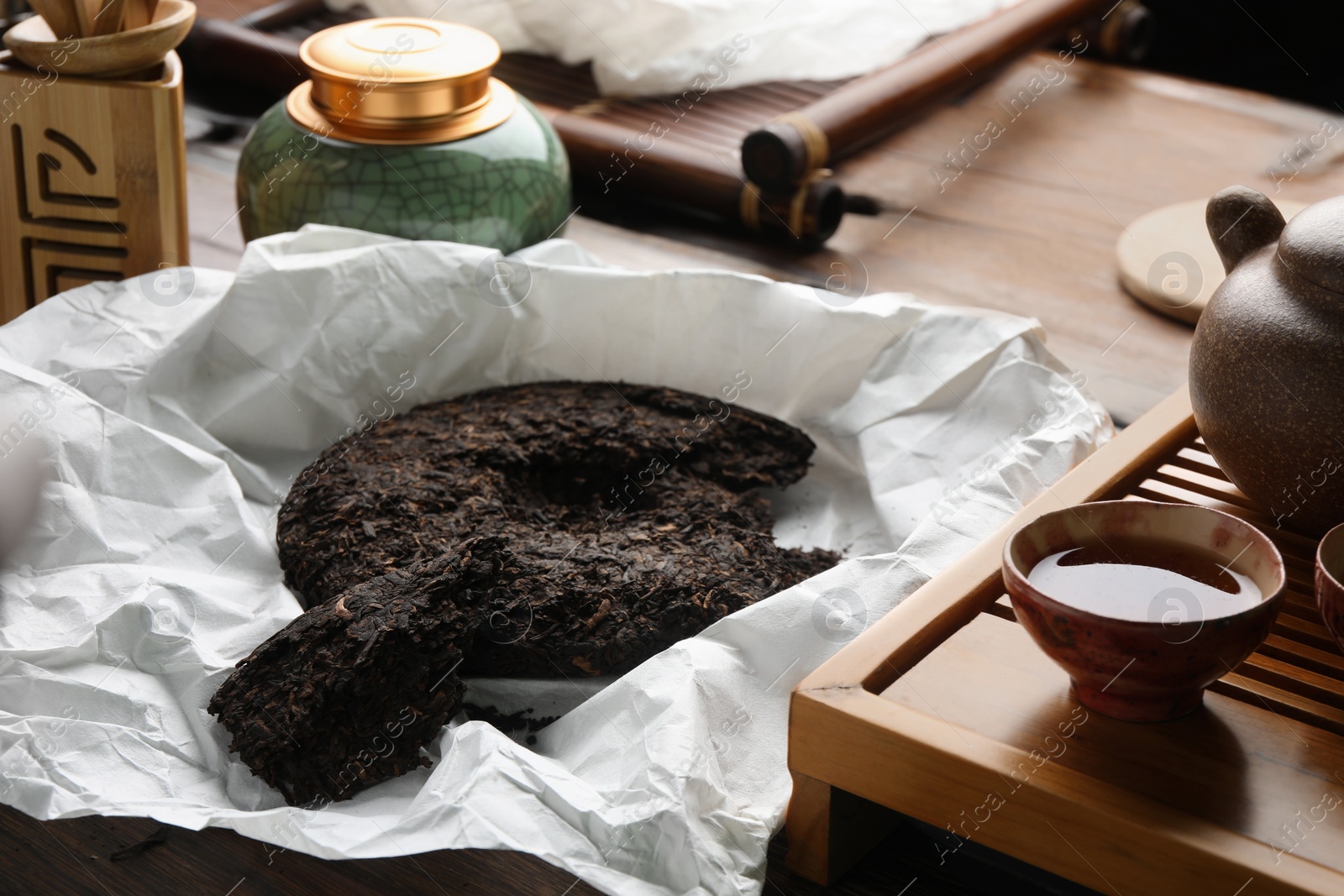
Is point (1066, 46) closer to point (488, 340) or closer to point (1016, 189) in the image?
point (1016, 189)

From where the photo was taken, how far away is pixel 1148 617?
2.32 ft

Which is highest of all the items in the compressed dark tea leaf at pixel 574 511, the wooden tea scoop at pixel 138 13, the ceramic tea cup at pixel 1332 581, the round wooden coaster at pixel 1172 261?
the wooden tea scoop at pixel 138 13

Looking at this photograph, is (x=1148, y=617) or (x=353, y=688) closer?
(x=1148, y=617)

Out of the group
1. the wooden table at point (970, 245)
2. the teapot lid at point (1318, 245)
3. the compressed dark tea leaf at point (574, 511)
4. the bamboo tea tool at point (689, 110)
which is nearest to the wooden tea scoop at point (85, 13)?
the wooden table at point (970, 245)

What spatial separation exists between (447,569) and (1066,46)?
2.02 metres

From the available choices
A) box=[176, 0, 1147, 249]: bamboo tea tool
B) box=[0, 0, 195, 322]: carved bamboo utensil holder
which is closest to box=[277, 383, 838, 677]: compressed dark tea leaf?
box=[0, 0, 195, 322]: carved bamboo utensil holder

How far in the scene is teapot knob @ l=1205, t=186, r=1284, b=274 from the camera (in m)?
0.90

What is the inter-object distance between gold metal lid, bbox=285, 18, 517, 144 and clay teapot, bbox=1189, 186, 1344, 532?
29.7 inches

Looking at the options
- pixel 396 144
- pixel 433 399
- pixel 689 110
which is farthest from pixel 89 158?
pixel 689 110

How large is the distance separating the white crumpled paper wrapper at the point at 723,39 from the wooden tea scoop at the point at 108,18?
2.70 feet

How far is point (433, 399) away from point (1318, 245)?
0.82m

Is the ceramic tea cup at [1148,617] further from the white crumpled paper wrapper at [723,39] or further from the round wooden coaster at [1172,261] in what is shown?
the white crumpled paper wrapper at [723,39]

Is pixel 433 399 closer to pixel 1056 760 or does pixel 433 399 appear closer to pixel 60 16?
pixel 60 16

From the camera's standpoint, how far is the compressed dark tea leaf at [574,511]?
941mm
